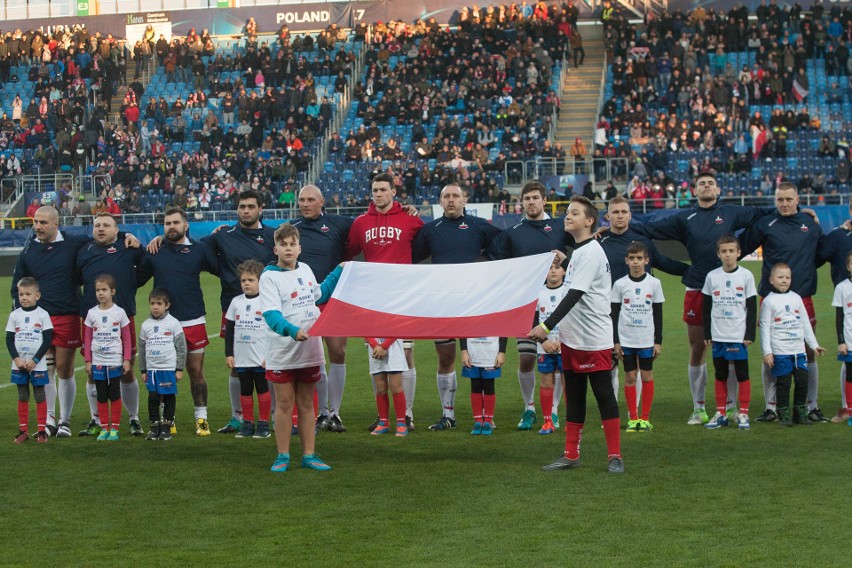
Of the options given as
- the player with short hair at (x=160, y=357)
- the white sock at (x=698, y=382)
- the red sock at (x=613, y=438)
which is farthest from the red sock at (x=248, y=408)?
the white sock at (x=698, y=382)

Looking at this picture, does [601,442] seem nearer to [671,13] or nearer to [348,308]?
[348,308]

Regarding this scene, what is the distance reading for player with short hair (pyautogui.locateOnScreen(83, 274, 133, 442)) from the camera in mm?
10188

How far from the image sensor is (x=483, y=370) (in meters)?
10.4

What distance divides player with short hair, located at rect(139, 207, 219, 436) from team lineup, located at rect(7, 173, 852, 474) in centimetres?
1

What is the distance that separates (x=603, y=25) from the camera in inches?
1688

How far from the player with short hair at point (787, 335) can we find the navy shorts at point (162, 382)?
521 cm

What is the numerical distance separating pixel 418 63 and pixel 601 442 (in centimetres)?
3252

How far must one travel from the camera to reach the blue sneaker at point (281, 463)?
8.74 meters

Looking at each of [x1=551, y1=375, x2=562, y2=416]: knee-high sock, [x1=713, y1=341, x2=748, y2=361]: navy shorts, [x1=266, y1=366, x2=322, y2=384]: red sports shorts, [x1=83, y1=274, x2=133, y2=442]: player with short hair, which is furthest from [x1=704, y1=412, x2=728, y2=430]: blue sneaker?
[x1=83, y1=274, x2=133, y2=442]: player with short hair

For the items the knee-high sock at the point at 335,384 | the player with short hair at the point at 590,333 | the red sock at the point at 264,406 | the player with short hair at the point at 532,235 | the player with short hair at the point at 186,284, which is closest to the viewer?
the player with short hair at the point at 590,333

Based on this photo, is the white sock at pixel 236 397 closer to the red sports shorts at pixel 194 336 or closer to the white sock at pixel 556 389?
the red sports shorts at pixel 194 336

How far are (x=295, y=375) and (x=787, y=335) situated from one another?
14.6ft

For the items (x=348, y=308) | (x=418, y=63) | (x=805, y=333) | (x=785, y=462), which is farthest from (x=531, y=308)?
(x=418, y=63)

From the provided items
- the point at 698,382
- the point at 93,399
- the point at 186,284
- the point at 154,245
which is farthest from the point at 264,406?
the point at 698,382
